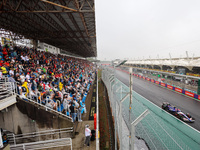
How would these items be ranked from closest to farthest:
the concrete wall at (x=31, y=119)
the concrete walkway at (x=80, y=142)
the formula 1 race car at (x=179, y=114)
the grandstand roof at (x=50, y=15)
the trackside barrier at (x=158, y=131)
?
the concrete walkway at (x=80, y=142) < the concrete wall at (x=31, y=119) < the trackside barrier at (x=158, y=131) < the grandstand roof at (x=50, y=15) < the formula 1 race car at (x=179, y=114)

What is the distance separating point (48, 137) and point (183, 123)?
386 inches

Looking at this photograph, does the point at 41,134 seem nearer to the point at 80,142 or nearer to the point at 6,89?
the point at 80,142

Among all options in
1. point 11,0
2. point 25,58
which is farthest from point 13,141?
point 11,0

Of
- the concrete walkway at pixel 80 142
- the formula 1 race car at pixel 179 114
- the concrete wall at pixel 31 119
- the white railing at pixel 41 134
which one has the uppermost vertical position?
the concrete wall at pixel 31 119

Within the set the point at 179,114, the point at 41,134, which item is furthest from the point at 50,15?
the point at 179,114

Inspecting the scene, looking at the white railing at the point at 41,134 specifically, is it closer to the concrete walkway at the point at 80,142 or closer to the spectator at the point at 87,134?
the concrete walkway at the point at 80,142

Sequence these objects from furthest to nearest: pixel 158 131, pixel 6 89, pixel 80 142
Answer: pixel 158 131, pixel 80 142, pixel 6 89

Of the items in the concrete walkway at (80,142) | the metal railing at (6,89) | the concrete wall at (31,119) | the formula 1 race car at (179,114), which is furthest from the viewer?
the formula 1 race car at (179,114)

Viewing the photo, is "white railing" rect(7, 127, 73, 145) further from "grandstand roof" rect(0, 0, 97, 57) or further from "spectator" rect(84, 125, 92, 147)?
"grandstand roof" rect(0, 0, 97, 57)

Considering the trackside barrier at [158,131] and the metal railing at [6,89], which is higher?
the metal railing at [6,89]

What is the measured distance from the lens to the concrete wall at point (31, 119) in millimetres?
5480

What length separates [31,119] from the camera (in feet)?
18.2

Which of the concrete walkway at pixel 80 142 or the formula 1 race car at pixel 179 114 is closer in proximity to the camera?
the concrete walkway at pixel 80 142

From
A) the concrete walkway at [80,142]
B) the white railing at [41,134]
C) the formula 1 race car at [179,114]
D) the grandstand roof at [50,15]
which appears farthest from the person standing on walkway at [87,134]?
the formula 1 race car at [179,114]
